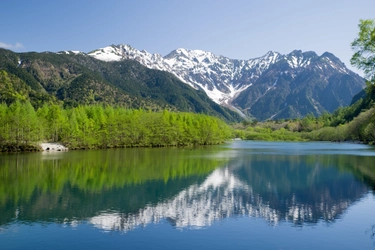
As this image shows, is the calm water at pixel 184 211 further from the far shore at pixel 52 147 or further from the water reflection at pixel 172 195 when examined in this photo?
the far shore at pixel 52 147

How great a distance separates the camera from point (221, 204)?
29766 millimetres

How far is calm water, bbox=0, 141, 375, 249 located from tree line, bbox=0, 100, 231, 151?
1962 inches

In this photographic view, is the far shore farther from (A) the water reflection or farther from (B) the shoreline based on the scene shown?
(A) the water reflection

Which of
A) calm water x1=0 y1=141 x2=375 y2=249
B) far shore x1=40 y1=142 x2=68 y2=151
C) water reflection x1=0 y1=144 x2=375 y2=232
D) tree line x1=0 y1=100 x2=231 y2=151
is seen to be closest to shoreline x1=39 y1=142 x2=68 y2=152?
far shore x1=40 y1=142 x2=68 y2=151

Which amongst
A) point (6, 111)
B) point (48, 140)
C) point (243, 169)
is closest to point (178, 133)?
point (48, 140)

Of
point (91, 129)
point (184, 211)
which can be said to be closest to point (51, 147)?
point (91, 129)

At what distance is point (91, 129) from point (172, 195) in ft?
277

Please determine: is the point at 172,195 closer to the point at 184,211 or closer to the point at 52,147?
the point at 184,211

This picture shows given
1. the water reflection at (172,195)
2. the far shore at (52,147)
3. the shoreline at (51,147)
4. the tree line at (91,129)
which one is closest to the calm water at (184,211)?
the water reflection at (172,195)

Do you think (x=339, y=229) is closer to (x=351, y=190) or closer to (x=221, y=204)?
(x=221, y=204)

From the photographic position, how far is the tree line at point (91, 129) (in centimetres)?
9056

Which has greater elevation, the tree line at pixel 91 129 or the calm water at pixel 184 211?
the tree line at pixel 91 129

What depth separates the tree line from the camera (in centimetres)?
9056

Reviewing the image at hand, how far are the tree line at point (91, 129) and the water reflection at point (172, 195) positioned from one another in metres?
42.8
